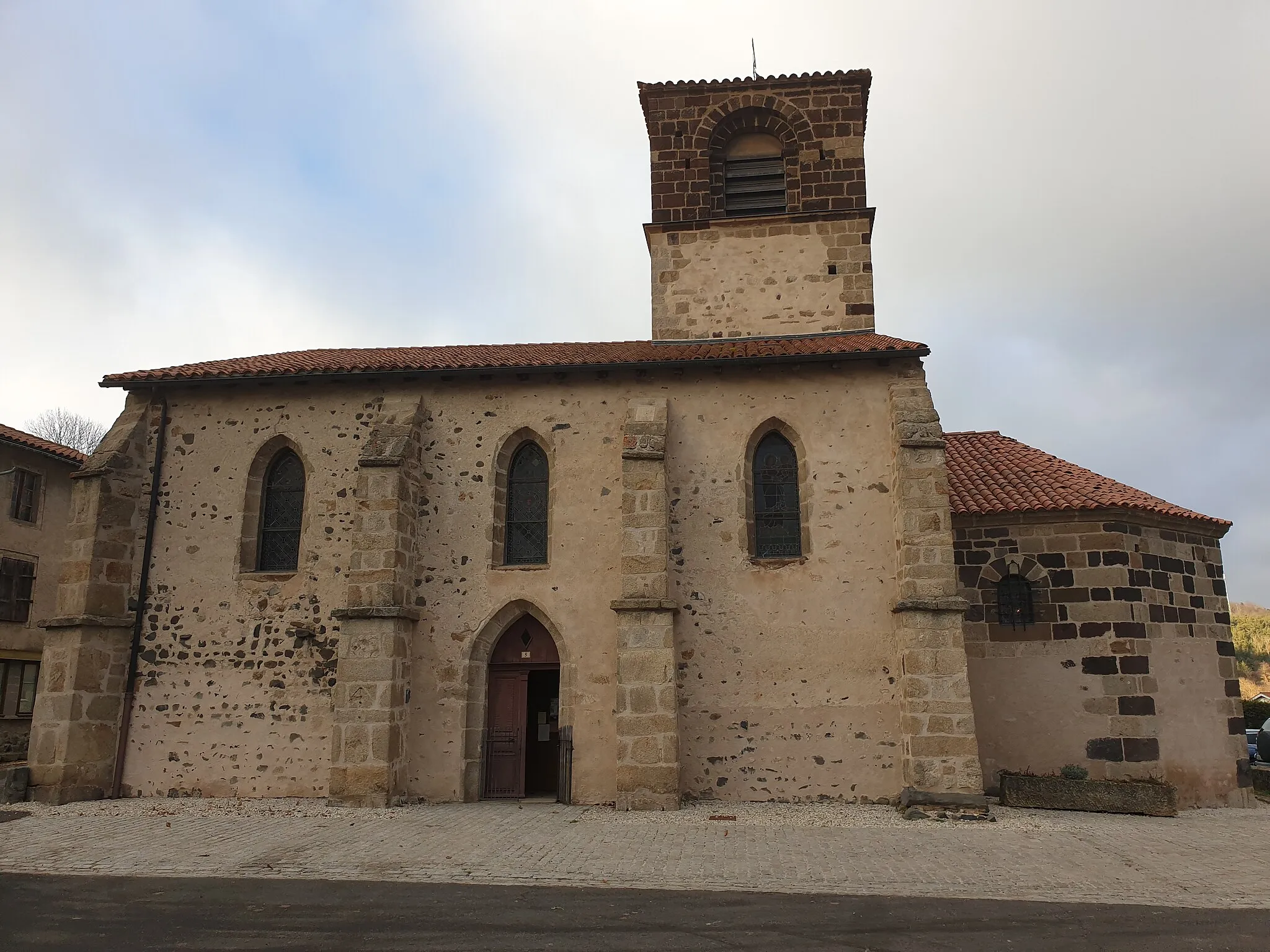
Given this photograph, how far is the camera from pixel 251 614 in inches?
502

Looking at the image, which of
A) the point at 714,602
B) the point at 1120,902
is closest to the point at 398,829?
the point at 714,602

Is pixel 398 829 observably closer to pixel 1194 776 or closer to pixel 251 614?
pixel 251 614

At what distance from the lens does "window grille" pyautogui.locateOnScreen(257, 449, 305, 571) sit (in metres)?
13.2

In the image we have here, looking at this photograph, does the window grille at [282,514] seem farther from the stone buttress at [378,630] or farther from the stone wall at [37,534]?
the stone wall at [37,534]

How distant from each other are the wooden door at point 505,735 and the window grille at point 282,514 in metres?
3.56

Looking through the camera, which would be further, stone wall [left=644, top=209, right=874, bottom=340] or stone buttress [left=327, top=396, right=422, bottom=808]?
stone wall [left=644, top=209, right=874, bottom=340]

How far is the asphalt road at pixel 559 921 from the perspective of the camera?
607 cm

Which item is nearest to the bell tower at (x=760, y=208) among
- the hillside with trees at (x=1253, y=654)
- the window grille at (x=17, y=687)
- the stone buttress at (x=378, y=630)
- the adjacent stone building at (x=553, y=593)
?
the adjacent stone building at (x=553, y=593)

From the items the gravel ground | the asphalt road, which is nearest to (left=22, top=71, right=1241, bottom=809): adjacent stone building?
the gravel ground

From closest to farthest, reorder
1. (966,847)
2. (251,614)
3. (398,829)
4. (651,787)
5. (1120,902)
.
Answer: (1120,902) → (966,847) → (398,829) → (651,787) → (251,614)

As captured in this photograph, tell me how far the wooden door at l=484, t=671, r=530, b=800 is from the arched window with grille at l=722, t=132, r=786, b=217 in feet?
30.9

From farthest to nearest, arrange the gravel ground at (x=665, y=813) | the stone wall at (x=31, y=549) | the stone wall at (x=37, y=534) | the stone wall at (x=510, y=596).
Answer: the stone wall at (x=37, y=534), the stone wall at (x=31, y=549), the stone wall at (x=510, y=596), the gravel ground at (x=665, y=813)

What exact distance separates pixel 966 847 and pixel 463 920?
5.21m

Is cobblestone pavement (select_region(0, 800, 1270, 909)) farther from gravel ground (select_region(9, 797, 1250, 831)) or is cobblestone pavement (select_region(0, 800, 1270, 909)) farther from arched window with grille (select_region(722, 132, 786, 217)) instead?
arched window with grille (select_region(722, 132, 786, 217))
